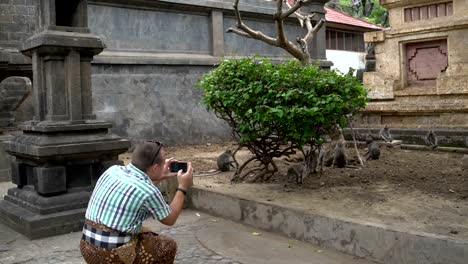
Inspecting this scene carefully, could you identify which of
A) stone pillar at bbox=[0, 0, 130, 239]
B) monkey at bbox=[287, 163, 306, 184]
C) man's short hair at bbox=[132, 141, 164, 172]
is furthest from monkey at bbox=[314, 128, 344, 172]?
man's short hair at bbox=[132, 141, 164, 172]

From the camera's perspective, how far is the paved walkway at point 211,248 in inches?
174

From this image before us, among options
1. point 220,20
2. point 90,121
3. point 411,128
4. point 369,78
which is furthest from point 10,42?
point 411,128

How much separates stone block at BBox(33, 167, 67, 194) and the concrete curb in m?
1.95

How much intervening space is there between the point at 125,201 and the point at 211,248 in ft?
6.80

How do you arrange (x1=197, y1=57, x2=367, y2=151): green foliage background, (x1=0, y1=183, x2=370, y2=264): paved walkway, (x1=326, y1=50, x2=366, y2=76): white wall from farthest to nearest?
(x1=326, y1=50, x2=366, y2=76): white wall < (x1=197, y1=57, x2=367, y2=151): green foliage background < (x1=0, y1=183, x2=370, y2=264): paved walkway

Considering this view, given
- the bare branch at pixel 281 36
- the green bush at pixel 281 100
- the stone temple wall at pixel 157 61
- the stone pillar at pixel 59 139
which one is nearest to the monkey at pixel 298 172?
the green bush at pixel 281 100

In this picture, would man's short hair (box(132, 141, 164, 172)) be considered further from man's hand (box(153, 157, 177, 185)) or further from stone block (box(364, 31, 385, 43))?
stone block (box(364, 31, 385, 43))

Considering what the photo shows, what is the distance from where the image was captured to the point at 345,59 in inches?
987

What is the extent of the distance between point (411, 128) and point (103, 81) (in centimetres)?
726

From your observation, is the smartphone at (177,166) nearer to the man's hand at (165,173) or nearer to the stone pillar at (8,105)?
the man's hand at (165,173)

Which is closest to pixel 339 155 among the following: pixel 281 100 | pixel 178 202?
pixel 281 100

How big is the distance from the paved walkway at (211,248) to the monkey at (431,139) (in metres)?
5.31

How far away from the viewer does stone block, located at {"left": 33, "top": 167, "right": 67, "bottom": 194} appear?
217 inches

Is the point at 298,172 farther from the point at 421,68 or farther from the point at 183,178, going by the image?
the point at 421,68
